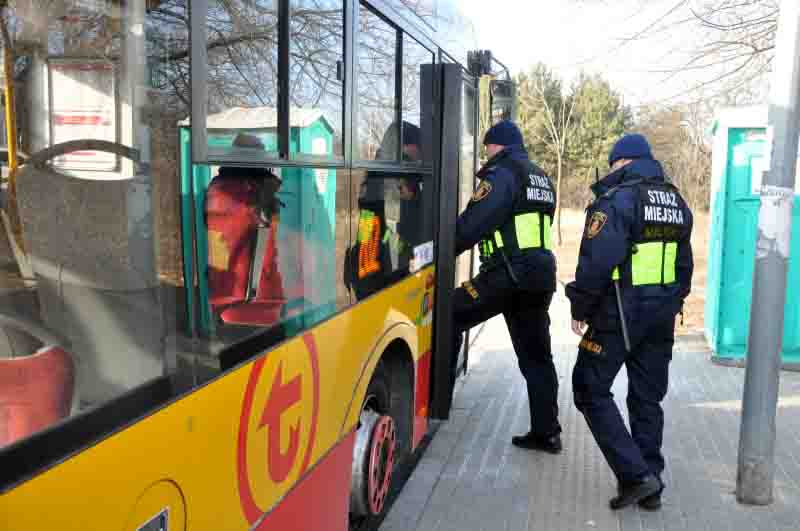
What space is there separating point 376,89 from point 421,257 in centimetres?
121

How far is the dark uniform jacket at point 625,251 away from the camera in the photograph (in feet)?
13.1

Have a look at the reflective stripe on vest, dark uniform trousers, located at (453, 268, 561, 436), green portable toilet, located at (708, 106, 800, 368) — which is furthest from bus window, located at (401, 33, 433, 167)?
green portable toilet, located at (708, 106, 800, 368)

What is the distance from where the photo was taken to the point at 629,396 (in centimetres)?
442

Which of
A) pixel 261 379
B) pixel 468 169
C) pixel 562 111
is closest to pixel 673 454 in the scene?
pixel 468 169

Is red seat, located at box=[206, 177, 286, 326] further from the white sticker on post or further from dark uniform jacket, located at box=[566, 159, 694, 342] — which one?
dark uniform jacket, located at box=[566, 159, 694, 342]

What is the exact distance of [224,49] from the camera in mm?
2105

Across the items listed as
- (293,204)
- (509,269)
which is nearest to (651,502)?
(509,269)

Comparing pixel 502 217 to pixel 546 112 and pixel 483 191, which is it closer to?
pixel 483 191

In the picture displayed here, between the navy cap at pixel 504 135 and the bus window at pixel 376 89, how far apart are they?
3.32 feet

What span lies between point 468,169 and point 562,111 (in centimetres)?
2162

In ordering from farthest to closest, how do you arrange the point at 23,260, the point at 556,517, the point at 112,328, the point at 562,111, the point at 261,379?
1. the point at 562,111
2. the point at 556,517
3. the point at 261,379
4. the point at 112,328
5. the point at 23,260

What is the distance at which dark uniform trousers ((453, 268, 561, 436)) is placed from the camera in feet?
15.9

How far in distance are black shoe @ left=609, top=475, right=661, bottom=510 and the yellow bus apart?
1.64 metres

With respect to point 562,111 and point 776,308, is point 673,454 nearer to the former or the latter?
point 776,308
